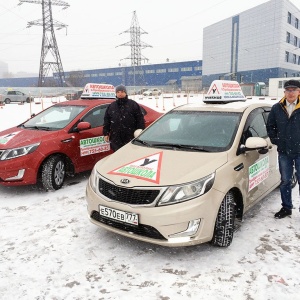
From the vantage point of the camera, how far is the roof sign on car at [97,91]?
6414mm

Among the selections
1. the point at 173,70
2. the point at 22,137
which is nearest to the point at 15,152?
the point at 22,137

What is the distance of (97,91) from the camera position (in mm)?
6570

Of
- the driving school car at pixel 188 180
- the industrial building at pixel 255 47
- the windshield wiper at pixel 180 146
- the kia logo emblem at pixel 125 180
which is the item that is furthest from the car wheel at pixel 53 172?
the industrial building at pixel 255 47

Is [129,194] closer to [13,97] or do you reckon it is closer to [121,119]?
[121,119]

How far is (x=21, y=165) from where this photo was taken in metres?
4.72

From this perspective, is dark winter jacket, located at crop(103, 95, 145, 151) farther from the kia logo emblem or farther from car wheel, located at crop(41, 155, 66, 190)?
the kia logo emblem

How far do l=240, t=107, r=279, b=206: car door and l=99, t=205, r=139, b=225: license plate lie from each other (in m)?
1.34

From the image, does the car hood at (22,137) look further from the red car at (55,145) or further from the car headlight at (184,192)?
the car headlight at (184,192)

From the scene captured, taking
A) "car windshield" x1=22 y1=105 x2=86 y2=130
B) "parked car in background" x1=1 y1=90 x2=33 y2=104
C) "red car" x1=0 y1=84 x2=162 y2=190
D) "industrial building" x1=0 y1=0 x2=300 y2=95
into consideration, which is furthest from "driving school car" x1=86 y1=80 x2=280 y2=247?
"industrial building" x1=0 y1=0 x2=300 y2=95

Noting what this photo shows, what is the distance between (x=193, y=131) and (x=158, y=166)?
98cm

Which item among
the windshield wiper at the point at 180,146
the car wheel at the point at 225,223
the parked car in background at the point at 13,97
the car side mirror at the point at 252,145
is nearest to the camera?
the car wheel at the point at 225,223

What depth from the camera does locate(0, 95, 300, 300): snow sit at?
2.65 metres

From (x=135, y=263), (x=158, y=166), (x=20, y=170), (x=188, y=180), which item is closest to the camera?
(x=188, y=180)

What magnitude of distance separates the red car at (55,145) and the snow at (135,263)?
32.3 inches
